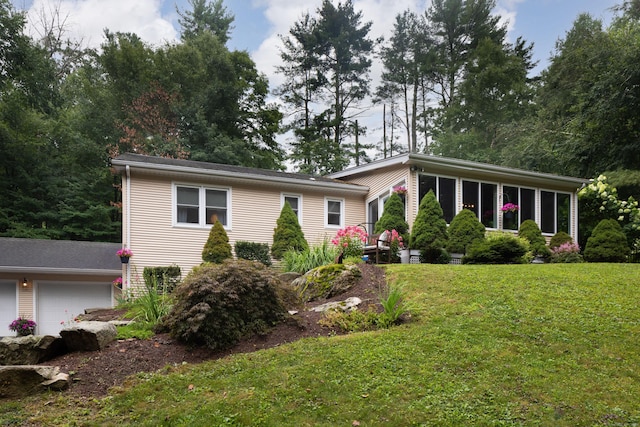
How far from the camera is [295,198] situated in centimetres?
1362

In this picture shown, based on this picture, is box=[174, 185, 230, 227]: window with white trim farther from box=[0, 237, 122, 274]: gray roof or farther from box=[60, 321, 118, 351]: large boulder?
box=[60, 321, 118, 351]: large boulder

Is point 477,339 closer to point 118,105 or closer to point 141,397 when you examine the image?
point 141,397

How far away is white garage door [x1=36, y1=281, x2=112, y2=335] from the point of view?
507 inches

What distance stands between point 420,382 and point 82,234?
739 inches

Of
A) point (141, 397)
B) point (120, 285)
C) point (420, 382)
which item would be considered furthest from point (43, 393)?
point (120, 285)

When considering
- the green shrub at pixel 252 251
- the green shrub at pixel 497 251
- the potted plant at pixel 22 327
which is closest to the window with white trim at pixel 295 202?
the green shrub at pixel 252 251

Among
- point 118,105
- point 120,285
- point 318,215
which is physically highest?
point 118,105

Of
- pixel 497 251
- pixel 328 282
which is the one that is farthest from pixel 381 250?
pixel 328 282

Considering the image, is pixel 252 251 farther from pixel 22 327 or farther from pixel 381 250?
pixel 22 327

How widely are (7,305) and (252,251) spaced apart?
6.91m

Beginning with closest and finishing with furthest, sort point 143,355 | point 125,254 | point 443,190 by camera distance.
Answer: point 143,355 < point 125,254 < point 443,190

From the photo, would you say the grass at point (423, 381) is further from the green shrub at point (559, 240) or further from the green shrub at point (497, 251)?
the green shrub at point (559, 240)

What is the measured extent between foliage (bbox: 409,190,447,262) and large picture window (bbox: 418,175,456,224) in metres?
1.03

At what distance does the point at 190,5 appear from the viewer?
28.2 meters
